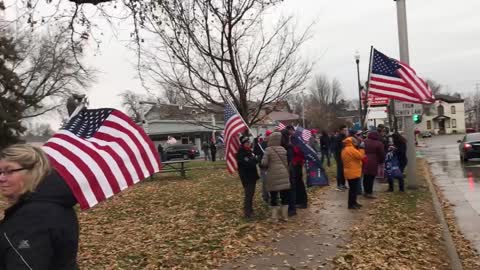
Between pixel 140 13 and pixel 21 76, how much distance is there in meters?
48.9

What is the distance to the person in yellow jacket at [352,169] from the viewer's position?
36.3ft

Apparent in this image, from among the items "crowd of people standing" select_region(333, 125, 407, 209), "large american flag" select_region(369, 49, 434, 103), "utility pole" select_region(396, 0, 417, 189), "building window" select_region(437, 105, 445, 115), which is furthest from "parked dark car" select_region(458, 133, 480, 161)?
"building window" select_region(437, 105, 445, 115)

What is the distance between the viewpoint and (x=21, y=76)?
176ft

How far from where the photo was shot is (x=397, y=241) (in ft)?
26.3

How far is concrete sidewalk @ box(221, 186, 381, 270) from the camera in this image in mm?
6738

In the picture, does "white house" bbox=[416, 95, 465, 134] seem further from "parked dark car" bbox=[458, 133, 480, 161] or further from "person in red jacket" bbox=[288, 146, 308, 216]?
"person in red jacket" bbox=[288, 146, 308, 216]

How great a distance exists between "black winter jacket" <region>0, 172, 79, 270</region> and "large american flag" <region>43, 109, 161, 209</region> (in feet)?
2.52

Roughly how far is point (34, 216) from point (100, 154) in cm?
138

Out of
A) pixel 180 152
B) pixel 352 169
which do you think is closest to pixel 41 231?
pixel 352 169

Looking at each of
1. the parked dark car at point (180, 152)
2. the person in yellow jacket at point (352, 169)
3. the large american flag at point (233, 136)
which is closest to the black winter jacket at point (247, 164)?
the large american flag at point (233, 136)

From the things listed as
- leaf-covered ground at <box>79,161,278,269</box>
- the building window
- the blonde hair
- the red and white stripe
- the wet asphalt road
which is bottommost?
the wet asphalt road

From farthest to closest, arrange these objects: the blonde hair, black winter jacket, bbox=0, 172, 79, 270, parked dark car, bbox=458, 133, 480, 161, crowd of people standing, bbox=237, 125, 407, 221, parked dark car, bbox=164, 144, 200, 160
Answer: parked dark car, bbox=164, 144, 200, 160, parked dark car, bbox=458, 133, 480, 161, crowd of people standing, bbox=237, 125, 407, 221, the blonde hair, black winter jacket, bbox=0, 172, 79, 270

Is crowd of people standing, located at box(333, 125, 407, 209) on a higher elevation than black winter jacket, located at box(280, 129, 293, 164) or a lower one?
lower

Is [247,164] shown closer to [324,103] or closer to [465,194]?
[465,194]
